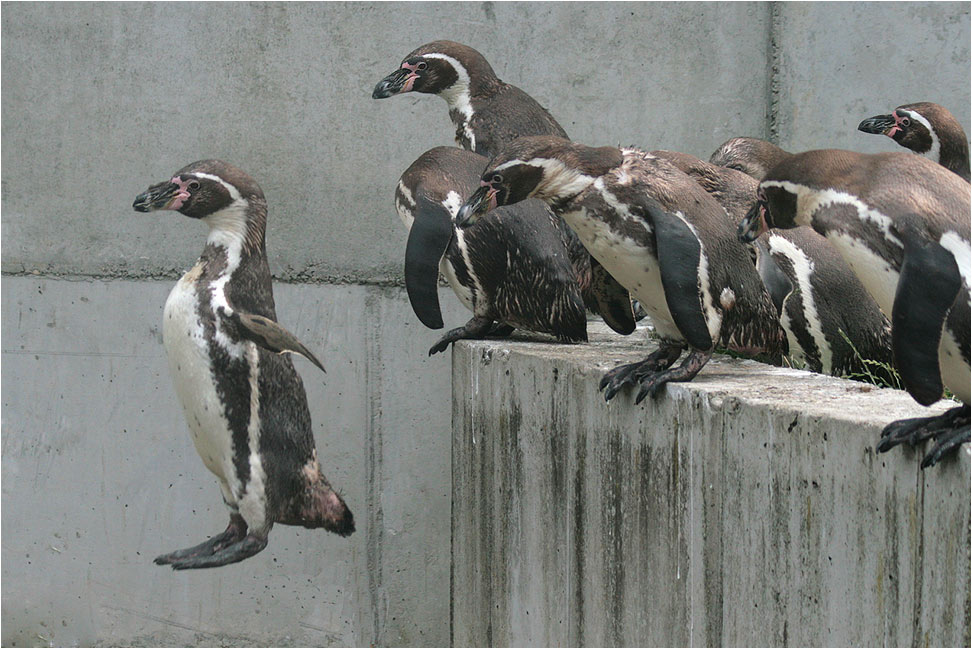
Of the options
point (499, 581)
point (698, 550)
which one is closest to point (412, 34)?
point (499, 581)

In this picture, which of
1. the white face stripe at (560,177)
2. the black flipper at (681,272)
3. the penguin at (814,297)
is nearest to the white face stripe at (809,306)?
the penguin at (814,297)

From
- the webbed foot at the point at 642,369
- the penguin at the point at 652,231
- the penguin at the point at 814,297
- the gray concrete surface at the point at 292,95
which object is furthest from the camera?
the gray concrete surface at the point at 292,95

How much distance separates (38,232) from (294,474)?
9.09 ft

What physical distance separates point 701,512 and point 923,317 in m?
0.92

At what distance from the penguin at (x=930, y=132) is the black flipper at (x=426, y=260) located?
1.38 meters

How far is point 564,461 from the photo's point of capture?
3391 millimetres

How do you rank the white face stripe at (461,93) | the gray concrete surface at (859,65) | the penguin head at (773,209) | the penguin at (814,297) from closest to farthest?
1. the penguin head at (773,209)
2. the penguin at (814,297)
3. the white face stripe at (461,93)
4. the gray concrete surface at (859,65)

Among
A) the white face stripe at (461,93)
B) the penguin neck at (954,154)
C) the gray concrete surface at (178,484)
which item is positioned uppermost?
the white face stripe at (461,93)

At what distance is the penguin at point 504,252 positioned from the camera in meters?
3.84

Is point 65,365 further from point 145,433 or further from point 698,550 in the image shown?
point 698,550

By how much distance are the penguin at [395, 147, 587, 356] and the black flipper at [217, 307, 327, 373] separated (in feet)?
2.90

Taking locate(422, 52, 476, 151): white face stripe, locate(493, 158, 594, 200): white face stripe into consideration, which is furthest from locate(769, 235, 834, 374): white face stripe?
locate(422, 52, 476, 151): white face stripe

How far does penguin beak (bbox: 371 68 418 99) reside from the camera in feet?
14.2

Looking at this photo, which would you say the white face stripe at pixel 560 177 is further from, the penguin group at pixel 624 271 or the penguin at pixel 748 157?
the penguin at pixel 748 157
